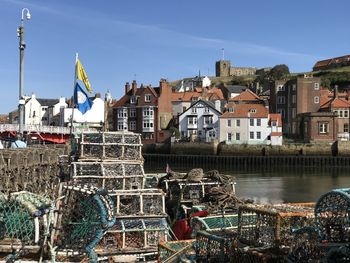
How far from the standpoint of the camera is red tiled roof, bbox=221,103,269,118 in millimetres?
57125

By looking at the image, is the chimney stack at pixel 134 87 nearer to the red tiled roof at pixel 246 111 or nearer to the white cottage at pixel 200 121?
the white cottage at pixel 200 121

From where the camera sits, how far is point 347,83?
91.4 meters

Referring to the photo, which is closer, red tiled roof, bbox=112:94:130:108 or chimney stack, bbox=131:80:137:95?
chimney stack, bbox=131:80:137:95

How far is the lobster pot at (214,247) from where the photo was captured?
7.05m

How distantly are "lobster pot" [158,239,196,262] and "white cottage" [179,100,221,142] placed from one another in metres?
51.3

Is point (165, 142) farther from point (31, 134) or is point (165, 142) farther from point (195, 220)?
point (195, 220)

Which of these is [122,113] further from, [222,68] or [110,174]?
[222,68]

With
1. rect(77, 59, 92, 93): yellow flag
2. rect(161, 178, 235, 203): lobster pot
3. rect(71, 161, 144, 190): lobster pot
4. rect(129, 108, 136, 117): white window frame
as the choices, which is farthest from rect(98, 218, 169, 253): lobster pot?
rect(129, 108, 136, 117): white window frame

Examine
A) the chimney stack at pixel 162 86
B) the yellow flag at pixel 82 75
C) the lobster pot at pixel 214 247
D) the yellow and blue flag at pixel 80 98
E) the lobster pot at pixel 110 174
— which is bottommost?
the lobster pot at pixel 214 247

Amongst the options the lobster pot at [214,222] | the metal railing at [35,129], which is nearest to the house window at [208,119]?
the metal railing at [35,129]

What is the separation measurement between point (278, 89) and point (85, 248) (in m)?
63.1

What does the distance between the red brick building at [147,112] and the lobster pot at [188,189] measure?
48.0 m

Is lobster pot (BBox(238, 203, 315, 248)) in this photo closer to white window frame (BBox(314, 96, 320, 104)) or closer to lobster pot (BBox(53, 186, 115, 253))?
lobster pot (BBox(53, 186, 115, 253))

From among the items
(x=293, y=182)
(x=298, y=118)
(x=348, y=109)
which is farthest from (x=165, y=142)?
(x=293, y=182)
